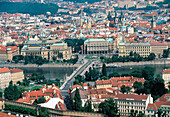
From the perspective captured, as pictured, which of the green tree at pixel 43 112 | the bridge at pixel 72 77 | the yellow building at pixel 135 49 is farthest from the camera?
the yellow building at pixel 135 49

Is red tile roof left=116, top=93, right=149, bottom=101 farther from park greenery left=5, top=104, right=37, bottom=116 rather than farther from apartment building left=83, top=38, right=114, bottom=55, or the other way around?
apartment building left=83, top=38, right=114, bottom=55

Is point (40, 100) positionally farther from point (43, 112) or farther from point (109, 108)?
point (109, 108)

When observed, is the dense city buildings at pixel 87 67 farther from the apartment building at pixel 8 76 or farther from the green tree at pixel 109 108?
the green tree at pixel 109 108

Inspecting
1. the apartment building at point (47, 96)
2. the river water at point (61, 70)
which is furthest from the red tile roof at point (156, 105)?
the river water at point (61, 70)

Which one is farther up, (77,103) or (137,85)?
(77,103)

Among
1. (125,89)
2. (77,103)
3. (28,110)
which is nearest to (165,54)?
(125,89)

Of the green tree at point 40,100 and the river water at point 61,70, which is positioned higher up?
the green tree at point 40,100
